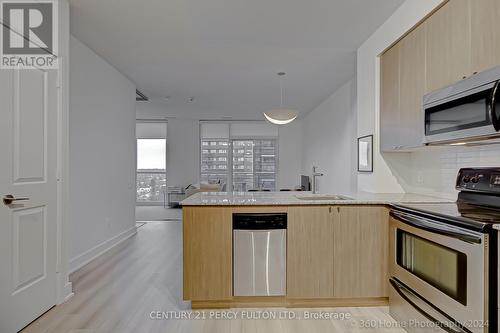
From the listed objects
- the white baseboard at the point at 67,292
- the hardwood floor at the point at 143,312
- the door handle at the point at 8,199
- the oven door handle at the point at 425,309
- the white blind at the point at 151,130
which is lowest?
the hardwood floor at the point at 143,312

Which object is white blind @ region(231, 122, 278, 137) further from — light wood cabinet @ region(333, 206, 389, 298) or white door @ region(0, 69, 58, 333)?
light wood cabinet @ region(333, 206, 389, 298)

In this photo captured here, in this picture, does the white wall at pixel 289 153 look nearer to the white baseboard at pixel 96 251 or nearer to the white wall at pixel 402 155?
the white baseboard at pixel 96 251

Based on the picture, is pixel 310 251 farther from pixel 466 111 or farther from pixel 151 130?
pixel 151 130

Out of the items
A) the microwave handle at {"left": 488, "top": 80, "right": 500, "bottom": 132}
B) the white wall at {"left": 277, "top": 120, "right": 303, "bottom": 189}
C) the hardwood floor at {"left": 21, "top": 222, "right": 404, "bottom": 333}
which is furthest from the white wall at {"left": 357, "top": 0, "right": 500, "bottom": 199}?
the white wall at {"left": 277, "top": 120, "right": 303, "bottom": 189}

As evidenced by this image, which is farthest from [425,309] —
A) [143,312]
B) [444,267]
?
[143,312]

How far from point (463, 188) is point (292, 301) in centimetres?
157

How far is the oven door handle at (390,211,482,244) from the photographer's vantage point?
5.01 ft

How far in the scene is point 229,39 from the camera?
3422mm

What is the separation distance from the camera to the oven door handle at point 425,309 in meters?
1.65

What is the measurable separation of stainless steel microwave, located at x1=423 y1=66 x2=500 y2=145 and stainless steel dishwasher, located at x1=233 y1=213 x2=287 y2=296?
4.28 ft

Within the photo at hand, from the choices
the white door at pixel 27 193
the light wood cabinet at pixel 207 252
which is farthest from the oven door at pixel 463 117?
the white door at pixel 27 193

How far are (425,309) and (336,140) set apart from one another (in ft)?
13.8
